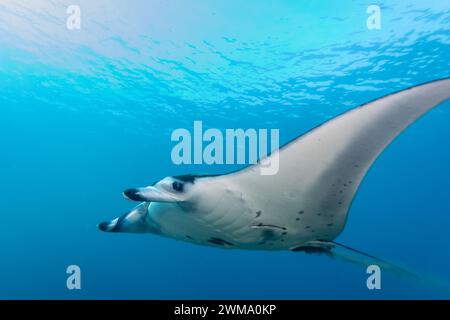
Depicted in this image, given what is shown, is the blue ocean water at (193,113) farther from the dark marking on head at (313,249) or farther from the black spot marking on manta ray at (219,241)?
the black spot marking on manta ray at (219,241)

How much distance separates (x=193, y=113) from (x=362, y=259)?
51.2ft

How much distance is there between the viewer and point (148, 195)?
252 centimetres

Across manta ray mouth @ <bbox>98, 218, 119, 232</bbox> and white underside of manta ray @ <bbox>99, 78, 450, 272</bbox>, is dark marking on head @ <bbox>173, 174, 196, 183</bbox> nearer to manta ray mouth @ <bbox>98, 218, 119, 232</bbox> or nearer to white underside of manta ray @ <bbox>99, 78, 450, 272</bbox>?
white underside of manta ray @ <bbox>99, 78, 450, 272</bbox>

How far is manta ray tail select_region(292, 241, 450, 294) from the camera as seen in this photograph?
373 cm

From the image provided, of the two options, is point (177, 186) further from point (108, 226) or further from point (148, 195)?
point (108, 226)

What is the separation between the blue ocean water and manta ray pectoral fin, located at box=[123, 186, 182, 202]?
235 cm

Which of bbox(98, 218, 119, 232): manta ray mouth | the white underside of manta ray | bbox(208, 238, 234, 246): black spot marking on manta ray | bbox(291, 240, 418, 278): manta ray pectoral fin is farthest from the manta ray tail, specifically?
bbox(98, 218, 119, 232): manta ray mouth

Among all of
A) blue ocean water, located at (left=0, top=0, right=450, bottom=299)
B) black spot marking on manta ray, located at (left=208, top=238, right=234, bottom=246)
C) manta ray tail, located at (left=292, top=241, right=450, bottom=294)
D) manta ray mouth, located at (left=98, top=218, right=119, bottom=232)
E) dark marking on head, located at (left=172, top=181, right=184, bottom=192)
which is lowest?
manta ray tail, located at (left=292, top=241, right=450, bottom=294)

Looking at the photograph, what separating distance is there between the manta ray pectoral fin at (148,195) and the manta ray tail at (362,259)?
69.3 inches

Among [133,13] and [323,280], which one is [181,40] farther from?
[323,280]

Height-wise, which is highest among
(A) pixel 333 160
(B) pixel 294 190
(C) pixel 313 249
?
(A) pixel 333 160

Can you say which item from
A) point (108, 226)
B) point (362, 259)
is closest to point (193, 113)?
point (108, 226)

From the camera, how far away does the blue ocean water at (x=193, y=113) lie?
11.3 m

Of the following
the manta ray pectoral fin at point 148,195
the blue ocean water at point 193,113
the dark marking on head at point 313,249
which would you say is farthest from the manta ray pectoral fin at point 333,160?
the blue ocean water at point 193,113
